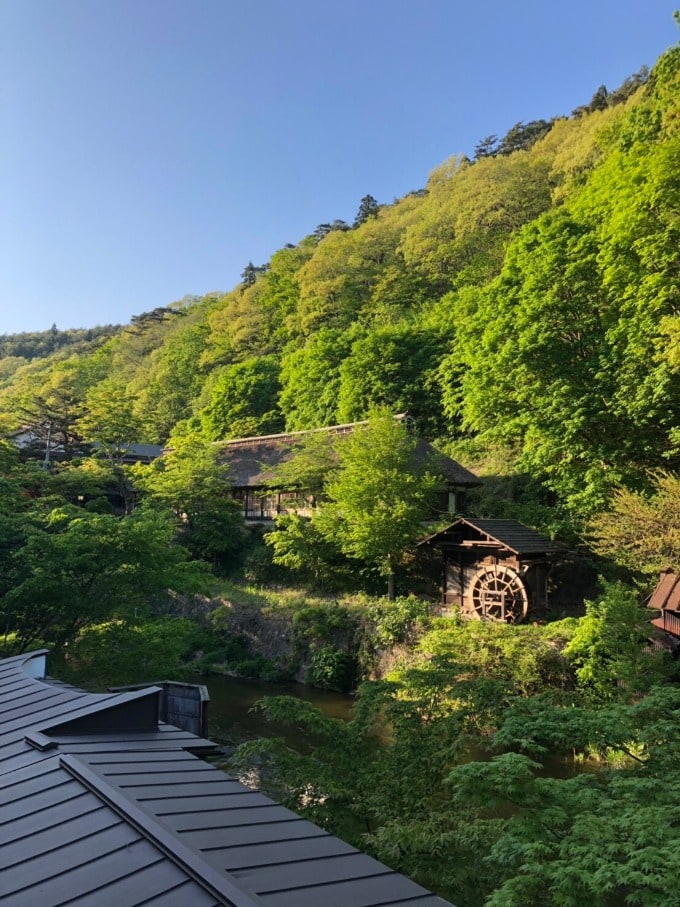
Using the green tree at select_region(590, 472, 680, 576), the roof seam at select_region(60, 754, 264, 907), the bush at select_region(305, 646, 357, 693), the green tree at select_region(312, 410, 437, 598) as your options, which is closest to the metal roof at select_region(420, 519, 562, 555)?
the green tree at select_region(312, 410, 437, 598)

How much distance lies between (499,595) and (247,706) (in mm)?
8186

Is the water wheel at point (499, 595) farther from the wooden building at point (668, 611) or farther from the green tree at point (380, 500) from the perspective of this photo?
the wooden building at point (668, 611)

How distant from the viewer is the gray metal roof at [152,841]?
3225 millimetres

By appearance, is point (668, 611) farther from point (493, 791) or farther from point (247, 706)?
point (247, 706)

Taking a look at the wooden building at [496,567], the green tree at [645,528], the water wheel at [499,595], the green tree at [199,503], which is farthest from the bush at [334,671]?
the green tree at [199,503]

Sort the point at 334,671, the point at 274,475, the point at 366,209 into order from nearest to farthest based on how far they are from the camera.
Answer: the point at 334,671
the point at 274,475
the point at 366,209

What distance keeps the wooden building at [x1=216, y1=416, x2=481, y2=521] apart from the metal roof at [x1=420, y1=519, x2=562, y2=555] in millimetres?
2731

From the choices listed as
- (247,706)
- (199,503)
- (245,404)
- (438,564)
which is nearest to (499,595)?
(438,564)

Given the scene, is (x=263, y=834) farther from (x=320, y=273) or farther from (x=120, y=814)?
(x=320, y=273)

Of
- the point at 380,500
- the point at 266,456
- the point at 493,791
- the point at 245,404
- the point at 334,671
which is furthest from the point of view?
the point at 245,404

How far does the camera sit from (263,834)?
4031 millimetres

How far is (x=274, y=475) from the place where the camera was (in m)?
26.1

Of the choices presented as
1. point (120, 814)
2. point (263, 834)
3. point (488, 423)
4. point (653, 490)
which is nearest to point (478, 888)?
point (263, 834)

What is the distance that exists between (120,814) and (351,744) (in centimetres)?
388
